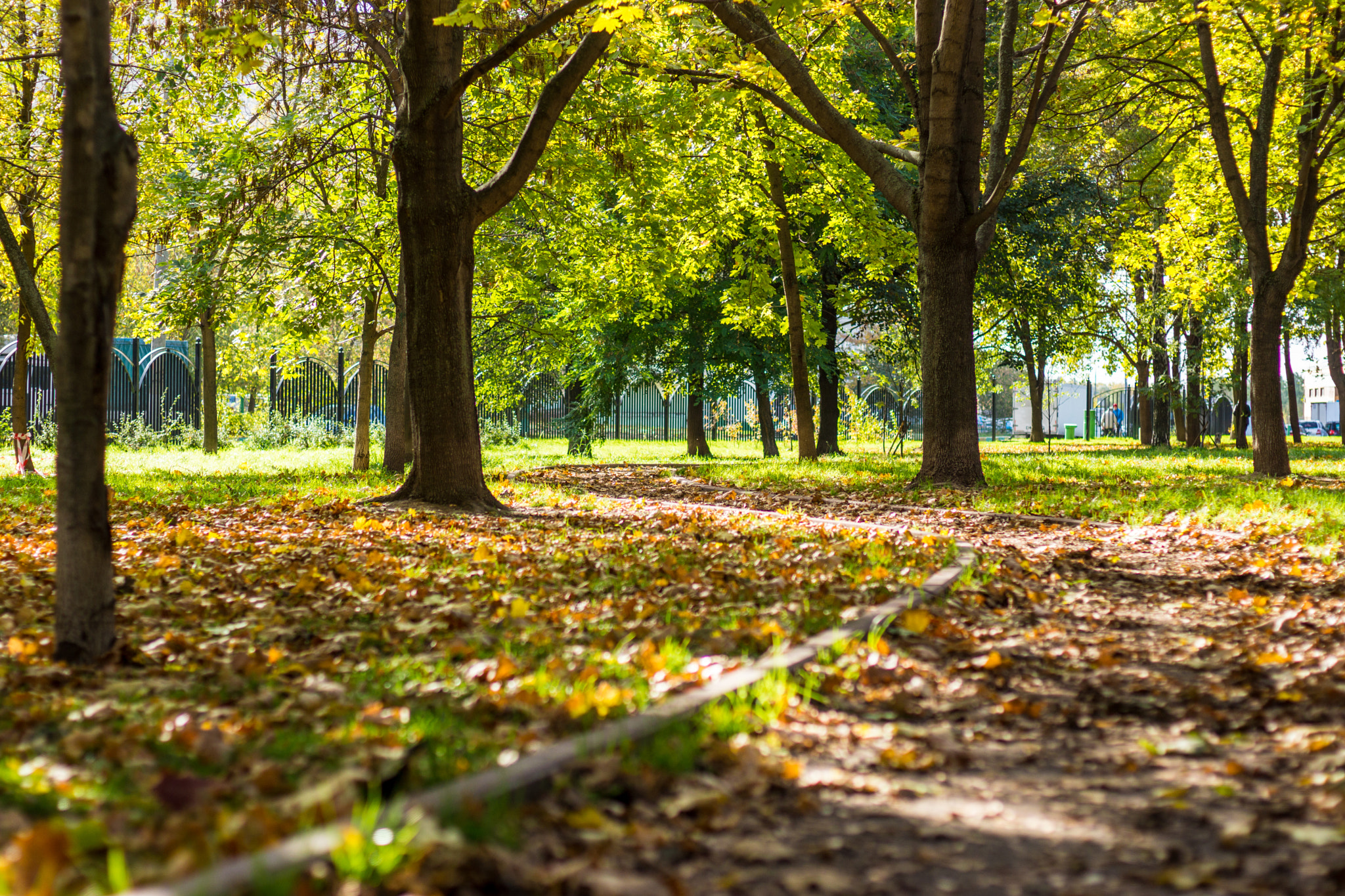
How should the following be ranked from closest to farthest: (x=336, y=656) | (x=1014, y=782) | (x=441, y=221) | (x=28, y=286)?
(x=1014, y=782) < (x=336, y=656) < (x=441, y=221) < (x=28, y=286)

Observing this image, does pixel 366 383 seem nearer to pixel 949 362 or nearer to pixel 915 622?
pixel 949 362

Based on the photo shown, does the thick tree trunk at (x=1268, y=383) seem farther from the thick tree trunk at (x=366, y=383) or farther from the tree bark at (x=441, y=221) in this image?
the thick tree trunk at (x=366, y=383)

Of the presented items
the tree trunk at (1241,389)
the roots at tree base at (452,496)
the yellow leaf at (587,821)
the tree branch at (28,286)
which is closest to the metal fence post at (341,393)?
the tree branch at (28,286)

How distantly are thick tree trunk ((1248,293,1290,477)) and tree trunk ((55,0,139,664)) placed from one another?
1460cm

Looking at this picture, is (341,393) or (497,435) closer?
(341,393)

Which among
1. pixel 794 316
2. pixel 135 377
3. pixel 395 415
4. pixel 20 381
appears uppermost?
pixel 794 316

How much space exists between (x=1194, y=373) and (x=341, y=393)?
23.9m

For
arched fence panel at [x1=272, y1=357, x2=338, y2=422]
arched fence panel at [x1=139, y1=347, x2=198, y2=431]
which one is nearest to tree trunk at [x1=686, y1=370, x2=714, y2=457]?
arched fence panel at [x1=272, y1=357, x2=338, y2=422]

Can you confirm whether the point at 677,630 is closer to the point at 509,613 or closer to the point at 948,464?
the point at 509,613

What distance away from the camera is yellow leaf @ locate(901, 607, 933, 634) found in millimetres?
5012

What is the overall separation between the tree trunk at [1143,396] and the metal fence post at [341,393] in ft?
76.4

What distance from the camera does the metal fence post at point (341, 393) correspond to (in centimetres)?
2867

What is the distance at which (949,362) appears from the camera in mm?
12398

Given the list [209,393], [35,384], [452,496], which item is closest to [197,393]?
[35,384]
